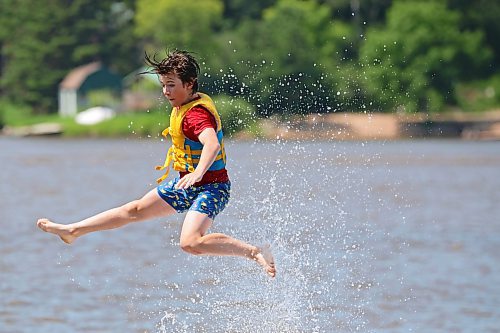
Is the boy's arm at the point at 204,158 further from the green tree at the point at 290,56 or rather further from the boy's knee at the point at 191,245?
the green tree at the point at 290,56

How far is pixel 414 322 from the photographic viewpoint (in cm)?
1480

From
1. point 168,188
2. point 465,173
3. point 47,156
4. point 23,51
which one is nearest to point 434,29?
point 23,51

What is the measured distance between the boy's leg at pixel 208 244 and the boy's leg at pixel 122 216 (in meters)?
0.32

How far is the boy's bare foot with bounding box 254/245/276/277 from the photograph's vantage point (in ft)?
33.0

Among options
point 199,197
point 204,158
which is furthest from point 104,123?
point 204,158

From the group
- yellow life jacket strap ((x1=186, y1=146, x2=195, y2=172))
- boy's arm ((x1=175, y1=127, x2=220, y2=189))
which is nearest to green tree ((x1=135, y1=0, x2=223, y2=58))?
yellow life jacket strap ((x1=186, y1=146, x2=195, y2=172))

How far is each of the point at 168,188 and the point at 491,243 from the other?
43.1 ft

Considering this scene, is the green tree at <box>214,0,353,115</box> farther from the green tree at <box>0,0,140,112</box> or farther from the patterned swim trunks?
the patterned swim trunks

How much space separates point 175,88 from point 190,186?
70cm

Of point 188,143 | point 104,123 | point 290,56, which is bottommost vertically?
point 188,143

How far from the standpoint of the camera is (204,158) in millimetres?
9859

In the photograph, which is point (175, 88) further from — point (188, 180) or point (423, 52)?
point (423, 52)

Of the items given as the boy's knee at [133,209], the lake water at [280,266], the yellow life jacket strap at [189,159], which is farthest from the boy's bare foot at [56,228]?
the lake water at [280,266]

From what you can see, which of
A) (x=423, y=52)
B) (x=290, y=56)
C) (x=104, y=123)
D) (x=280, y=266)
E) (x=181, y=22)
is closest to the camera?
(x=280, y=266)
